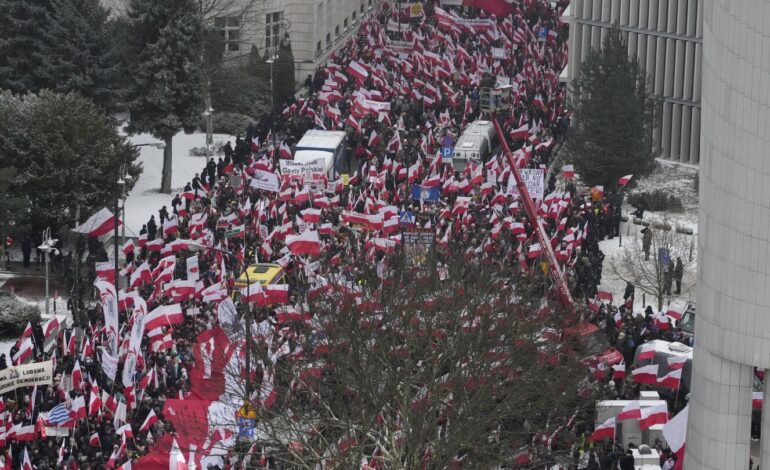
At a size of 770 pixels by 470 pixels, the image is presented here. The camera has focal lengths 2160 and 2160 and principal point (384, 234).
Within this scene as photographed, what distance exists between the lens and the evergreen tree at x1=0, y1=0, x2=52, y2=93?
290ft

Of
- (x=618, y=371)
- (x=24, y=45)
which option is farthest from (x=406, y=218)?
(x=24, y=45)

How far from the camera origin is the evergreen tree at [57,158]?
76.2 metres

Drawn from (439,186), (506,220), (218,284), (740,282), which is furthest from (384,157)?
(740,282)

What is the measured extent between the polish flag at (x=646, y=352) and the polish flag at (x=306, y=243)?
1176cm

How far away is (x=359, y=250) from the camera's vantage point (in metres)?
66.1

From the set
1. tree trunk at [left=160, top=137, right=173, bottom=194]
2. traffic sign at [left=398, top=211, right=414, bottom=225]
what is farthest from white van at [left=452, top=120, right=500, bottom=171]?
traffic sign at [left=398, top=211, right=414, bottom=225]

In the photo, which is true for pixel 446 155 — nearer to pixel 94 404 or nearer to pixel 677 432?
pixel 94 404

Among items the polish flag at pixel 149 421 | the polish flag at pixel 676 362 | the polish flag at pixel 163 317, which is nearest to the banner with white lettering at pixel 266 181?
the polish flag at pixel 163 317

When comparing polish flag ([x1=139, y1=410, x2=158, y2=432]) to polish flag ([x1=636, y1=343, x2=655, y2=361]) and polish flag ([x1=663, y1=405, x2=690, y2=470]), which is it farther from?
polish flag ([x1=636, y1=343, x2=655, y2=361])

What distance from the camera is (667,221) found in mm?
77562

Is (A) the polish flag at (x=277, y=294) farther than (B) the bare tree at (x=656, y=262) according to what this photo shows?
No

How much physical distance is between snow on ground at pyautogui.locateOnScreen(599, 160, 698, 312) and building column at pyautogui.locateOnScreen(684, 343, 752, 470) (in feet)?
73.7

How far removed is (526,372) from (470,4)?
68.5 meters

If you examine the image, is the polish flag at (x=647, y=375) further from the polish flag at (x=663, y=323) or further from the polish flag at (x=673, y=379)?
the polish flag at (x=663, y=323)
